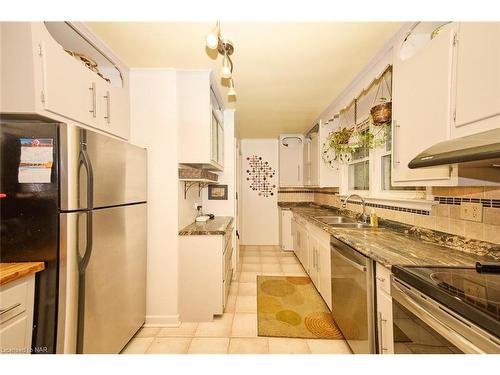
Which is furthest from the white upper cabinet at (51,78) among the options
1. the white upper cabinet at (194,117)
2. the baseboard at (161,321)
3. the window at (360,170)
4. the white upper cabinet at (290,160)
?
the white upper cabinet at (290,160)

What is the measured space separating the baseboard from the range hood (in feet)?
7.64

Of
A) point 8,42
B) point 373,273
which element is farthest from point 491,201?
point 8,42

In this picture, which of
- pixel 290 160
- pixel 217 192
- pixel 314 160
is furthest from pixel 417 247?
pixel 290 160

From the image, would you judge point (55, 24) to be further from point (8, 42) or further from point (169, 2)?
point (169, 2)

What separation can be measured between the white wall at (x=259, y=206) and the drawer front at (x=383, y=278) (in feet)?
12.8

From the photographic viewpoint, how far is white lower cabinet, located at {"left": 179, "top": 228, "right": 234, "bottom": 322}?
2129 millimetres

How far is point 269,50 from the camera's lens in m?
1.84

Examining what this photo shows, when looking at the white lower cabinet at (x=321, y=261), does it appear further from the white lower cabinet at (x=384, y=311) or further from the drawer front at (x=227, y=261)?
the drawer front at (x=227, y=261)

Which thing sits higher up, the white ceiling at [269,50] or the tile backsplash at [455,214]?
the white ceiling at [269,50]

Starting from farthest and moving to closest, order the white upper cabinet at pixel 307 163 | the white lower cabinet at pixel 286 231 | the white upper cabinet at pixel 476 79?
the white lower cabinet at pixel 286 231, the white upper cabinet at pixel 307 163, the white upper cabinet at pixel 476 79

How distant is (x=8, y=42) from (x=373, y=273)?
247 centimetres

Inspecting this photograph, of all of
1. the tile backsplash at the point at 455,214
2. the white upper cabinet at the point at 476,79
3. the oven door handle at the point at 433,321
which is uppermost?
the white upper cabinet at the point at 476,79

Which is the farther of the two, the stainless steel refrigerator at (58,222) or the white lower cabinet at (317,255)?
the white lower cabinet at (317,255)

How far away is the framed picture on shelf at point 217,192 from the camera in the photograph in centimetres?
324
